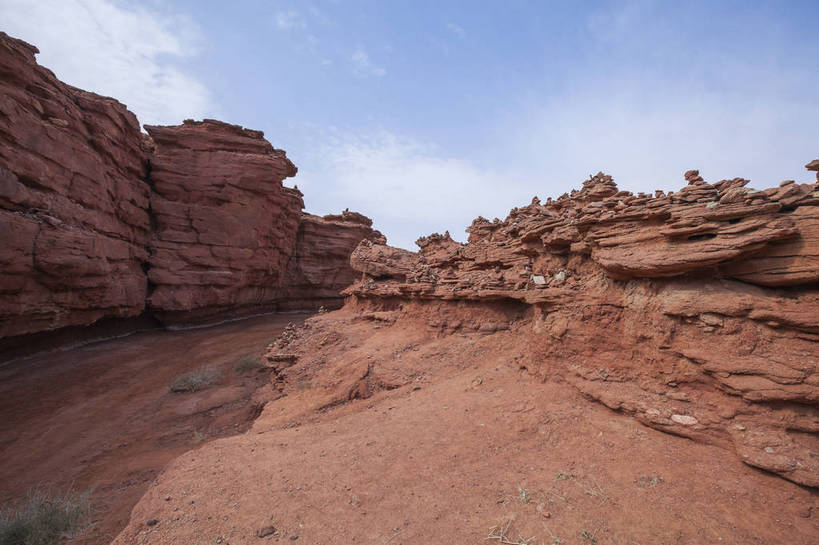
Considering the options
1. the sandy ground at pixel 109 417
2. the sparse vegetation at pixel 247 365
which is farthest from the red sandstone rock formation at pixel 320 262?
the sparse vegetation at pixel 247 365

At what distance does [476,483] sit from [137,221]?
22.7 metres

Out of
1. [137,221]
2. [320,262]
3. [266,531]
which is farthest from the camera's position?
[320,262]

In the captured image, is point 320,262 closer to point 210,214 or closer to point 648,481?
point 210,214

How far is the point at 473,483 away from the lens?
4.03m

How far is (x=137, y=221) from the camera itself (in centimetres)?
1855

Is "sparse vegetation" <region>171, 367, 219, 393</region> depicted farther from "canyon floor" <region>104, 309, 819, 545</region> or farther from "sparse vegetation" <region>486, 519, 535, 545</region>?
"sparse vegetation" <region>486, 519, 535, 545</region>

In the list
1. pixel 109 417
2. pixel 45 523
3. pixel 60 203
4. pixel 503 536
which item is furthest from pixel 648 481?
pixel 60 203

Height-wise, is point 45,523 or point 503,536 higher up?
point 503,536

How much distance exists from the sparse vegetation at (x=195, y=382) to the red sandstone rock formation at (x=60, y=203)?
6.63 m

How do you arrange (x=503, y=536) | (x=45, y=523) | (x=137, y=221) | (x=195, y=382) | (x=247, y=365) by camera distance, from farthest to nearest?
(x=137, y=221), (x=247, y=365), (x=195, y=382), (x=45, y=523), (x=503, y=536)

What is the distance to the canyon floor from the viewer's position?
319 cm

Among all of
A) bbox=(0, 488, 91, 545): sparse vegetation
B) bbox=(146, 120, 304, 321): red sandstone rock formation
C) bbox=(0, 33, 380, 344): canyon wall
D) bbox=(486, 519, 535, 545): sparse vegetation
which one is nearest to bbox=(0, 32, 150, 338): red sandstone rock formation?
bbox=(0, 33, 380, 344): canyon wall

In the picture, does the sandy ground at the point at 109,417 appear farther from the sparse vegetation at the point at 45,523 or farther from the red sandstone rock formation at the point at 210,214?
the red sandstone rock formation at the point at 210,214

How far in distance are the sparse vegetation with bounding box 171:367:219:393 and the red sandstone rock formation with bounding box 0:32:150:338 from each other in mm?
6628
